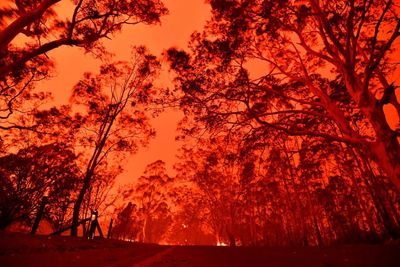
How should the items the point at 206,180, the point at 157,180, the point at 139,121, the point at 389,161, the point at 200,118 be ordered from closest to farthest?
the point at 389,161, the point at 200,118, the point at 139,121, the point at 206,180, the point at 157,180

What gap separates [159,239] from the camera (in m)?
82.9

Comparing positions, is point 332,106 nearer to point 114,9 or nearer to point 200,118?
point 200,118

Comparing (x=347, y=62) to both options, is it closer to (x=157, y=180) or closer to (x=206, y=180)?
(x=206, y=180)

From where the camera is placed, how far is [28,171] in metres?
15.5

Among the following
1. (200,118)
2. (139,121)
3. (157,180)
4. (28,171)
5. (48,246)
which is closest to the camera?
(48,246)

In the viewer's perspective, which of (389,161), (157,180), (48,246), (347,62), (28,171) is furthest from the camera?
(157,180)

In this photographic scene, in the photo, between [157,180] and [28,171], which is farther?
[157,180]

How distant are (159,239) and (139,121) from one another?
72291mm

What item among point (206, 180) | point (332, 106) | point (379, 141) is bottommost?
point (379, 141)

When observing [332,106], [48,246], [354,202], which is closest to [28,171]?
[48,246]

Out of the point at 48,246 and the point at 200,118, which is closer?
the point at 48,246

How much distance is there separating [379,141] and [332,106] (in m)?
1.76

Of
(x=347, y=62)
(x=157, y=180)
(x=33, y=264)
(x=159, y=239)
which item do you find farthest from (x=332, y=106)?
(x=159, y=239)

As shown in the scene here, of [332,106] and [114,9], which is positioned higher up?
[114,9]
